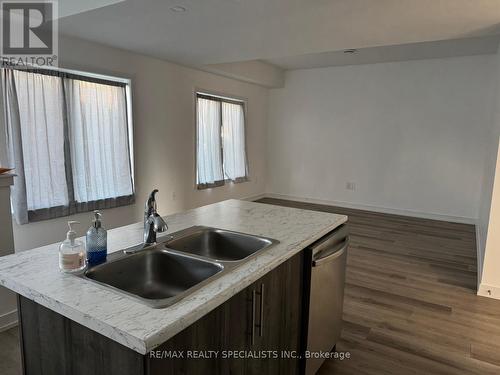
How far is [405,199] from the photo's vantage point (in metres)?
6.18

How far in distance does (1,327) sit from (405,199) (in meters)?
6.00

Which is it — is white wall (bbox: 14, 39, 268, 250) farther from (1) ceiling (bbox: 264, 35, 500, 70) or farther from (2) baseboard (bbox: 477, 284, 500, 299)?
(2) baseboard (bbox: 477, 284, 500, 299)

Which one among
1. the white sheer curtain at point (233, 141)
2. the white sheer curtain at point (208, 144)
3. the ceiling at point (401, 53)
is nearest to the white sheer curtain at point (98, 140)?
the white sheer curtain at point (208, 144)

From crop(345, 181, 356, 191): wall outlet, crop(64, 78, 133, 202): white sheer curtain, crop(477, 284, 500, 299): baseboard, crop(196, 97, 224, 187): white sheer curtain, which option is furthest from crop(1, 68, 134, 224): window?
crop(345, 181, 356, 191): wall outlet

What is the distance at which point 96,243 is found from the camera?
4.33ft

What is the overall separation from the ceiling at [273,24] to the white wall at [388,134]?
8.31 feet

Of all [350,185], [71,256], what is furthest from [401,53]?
[71,256]

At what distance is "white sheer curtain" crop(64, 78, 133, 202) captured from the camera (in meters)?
3.69

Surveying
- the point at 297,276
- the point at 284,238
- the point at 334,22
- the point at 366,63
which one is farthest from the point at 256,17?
the point at 366,63

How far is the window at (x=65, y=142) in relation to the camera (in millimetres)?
3156

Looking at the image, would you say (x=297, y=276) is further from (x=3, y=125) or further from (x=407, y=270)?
(x=3, y=125)

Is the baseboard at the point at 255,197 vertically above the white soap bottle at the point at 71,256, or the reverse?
the white soap bottle at the point at 71,256

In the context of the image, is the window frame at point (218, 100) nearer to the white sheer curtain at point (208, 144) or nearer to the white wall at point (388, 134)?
the white sheer curtain at point (208, 144)

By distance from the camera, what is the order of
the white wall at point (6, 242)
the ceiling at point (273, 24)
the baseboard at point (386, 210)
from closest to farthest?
the white wall at point (6, 242) → the ceiling at point (273, 24) → the baseboard at point (386, 210)
